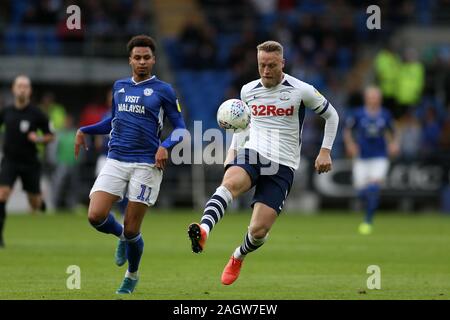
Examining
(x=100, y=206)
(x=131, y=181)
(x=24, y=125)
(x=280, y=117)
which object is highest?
(x=280, y=117)

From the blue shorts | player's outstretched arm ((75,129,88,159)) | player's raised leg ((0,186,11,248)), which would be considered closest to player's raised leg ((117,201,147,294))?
player's outstretched arm ((75,129,88,159))

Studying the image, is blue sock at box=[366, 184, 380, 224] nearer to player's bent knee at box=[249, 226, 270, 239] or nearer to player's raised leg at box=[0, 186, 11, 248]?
player's raised leg at box=[0, 186, 11, 248]

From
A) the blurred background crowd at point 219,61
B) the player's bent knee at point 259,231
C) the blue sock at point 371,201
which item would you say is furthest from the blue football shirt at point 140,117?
the blurred background crowd at point 219,61

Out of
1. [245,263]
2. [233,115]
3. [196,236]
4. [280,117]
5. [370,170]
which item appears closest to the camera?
[196,236]

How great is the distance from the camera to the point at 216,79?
30.9m

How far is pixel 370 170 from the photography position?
70.9 feet

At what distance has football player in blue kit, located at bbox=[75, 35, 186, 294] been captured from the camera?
10.9 meters

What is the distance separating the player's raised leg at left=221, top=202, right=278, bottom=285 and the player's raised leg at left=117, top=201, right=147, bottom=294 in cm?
99

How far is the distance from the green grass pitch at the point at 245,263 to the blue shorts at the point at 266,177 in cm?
94

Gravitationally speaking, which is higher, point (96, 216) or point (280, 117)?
point (280, 117)

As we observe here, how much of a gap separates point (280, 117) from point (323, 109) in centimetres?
47

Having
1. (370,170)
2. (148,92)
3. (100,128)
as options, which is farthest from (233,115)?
(370,170)

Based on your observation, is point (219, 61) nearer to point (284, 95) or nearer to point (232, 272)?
point (284, 95)

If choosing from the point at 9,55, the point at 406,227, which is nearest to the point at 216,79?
the point at 9,55
